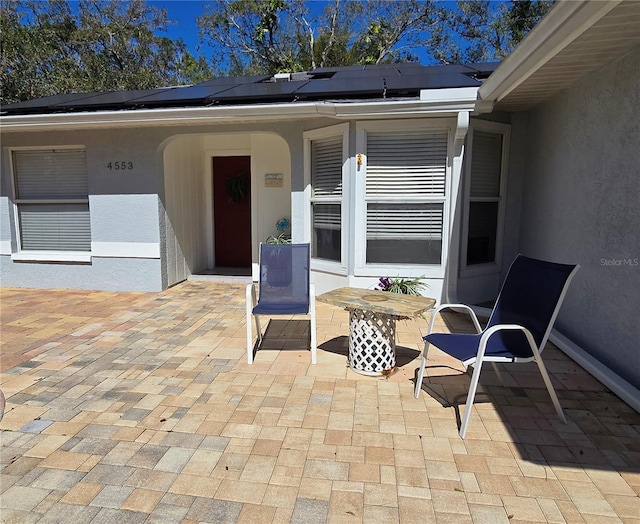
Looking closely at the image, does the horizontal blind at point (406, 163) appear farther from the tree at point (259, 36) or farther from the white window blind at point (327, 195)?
the tree at point (259, 36)

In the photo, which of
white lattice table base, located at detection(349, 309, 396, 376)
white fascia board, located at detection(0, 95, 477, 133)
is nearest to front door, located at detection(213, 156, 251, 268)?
white fascia board, located at detection(0, 95, 477, 133)

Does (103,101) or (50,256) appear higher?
(103,101)

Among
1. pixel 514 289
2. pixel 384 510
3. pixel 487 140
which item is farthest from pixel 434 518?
pixel 487 140

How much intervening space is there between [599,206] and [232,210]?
6.31 meters

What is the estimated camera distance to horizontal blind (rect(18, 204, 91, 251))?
6621mm

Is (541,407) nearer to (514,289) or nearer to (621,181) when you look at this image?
(514,289)

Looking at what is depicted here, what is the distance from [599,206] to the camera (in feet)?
11.7

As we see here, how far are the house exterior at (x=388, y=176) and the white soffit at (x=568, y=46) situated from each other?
0.06ft

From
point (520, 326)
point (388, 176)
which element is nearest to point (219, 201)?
point (388, 176)

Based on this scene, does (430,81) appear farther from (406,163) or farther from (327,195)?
(327,195)

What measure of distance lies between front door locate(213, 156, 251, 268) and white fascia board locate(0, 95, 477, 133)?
2215 mm

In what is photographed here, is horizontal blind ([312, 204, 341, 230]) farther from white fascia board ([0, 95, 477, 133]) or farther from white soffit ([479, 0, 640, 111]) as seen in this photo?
white soffit ([479, 0, 640, 111])

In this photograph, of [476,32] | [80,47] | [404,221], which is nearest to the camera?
[404,221]

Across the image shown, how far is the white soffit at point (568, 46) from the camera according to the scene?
2.52 meters
